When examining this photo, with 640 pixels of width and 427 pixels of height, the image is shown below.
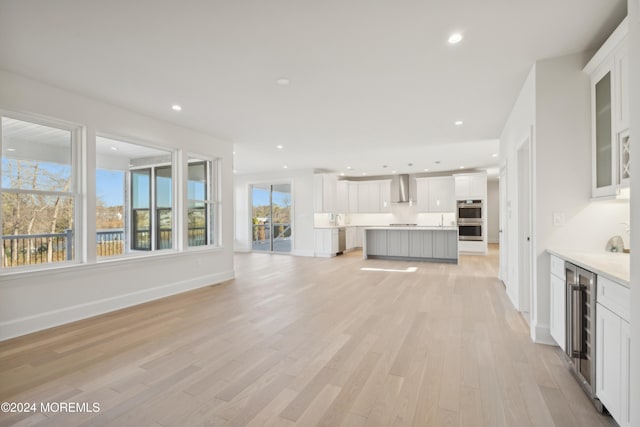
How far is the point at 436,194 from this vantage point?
998cm

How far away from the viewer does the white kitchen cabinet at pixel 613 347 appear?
1559 millimetres

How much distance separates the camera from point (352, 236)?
35.7 ft

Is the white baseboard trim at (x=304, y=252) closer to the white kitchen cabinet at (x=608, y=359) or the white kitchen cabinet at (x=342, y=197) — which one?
the white kitchen cabinet at (x=342, y=197)

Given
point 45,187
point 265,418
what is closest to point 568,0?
point 265,418

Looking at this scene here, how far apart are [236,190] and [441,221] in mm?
7068

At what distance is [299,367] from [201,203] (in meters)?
3.83

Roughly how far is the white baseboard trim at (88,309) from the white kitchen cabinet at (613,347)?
4838 millimetres

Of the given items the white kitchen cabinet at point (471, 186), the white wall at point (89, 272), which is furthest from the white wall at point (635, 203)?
the white kitchen cabinet at point (471, 186)

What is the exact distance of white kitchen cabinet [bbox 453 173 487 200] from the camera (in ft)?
30.5

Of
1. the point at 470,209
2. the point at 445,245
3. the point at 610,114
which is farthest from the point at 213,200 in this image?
the point at 470,209

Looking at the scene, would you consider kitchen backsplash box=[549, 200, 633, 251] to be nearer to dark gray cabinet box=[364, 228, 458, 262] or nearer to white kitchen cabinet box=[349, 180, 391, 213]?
dark gray cabinet box=[364, 228, 458, 262]

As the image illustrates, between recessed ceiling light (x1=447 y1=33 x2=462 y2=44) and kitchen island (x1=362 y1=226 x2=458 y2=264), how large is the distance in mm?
5754

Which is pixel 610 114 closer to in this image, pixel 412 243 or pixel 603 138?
pixel 603 138

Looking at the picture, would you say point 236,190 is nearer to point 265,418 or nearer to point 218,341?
point 218,341
